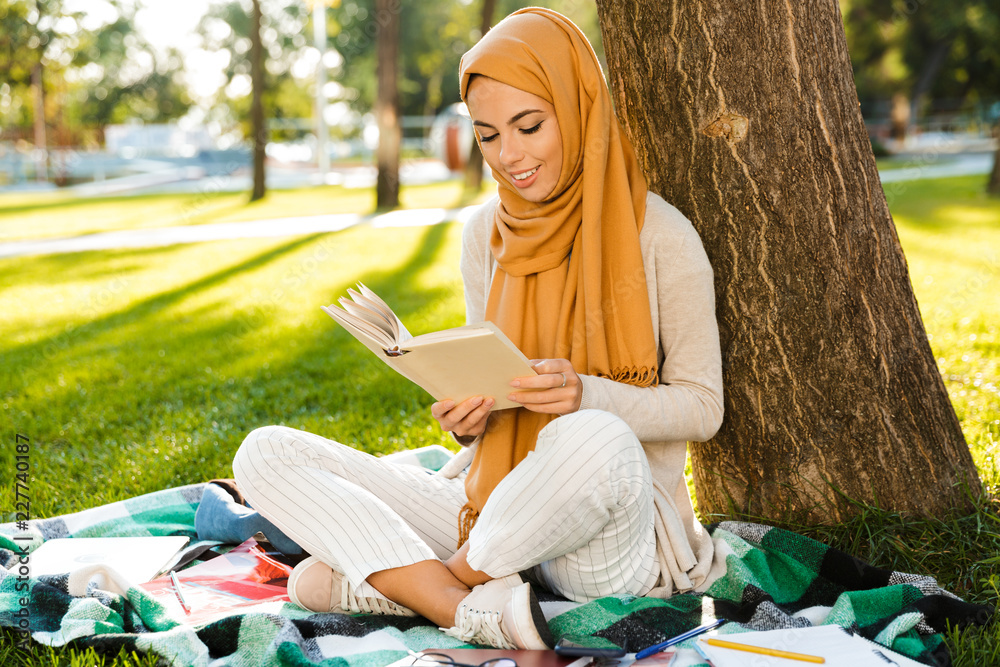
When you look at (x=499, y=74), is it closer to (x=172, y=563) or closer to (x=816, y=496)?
(x=816, y=496)

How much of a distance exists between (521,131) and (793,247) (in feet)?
2.63

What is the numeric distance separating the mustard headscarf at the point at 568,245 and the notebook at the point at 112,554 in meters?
0.90

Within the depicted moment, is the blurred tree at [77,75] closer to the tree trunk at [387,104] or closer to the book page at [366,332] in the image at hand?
the tree trunk at [387,104]

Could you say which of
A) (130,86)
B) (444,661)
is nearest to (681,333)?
(444,661)

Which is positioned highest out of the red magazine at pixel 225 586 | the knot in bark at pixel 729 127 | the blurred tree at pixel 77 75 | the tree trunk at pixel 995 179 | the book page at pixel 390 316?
the blurred tree at pixel 77 75

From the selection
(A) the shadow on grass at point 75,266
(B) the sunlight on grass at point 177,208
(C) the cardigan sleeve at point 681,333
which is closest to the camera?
(C) the cardigan sleeve at point 681,333

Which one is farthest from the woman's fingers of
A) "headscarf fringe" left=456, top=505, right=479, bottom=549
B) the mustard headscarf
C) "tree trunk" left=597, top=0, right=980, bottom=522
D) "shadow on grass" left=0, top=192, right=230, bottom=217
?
"shadow on grass" left=0, top=192, right=230, bottom=217

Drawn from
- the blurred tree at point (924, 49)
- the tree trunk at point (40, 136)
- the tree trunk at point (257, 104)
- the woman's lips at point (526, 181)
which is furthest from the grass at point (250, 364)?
the tree trunk at point (40, 136)

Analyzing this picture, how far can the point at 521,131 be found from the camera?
205 cm

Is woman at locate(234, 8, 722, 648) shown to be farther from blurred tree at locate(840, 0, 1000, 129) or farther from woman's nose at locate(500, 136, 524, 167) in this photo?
blurred tree at locate(840, 0, 1000, 129)

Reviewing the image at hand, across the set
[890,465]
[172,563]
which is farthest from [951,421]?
[172,563]

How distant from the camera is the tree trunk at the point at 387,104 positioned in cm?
1184

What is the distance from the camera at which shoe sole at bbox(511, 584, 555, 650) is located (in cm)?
175

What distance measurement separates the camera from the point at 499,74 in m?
2.00
